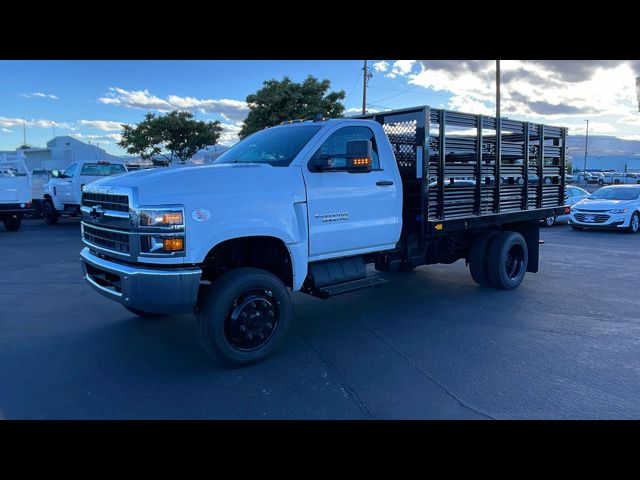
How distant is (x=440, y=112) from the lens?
5848 mm

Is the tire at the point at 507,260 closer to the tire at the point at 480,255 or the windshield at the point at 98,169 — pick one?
the tire at the point at 480,255

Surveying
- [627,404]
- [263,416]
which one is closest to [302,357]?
[263,416]

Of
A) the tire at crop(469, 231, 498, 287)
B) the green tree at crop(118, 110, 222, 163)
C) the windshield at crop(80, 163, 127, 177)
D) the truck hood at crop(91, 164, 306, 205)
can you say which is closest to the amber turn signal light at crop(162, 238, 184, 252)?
the truck hood at crop(91, 164, 306, 205)

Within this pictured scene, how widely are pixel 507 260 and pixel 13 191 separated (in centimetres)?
1466

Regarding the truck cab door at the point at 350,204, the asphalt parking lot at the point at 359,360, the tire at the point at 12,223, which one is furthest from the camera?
the tire at the point at 12,223

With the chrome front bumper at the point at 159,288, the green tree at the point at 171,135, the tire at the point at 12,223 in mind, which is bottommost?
the tire at the point at 12,223

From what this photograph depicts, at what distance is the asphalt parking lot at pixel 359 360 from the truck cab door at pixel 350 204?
3.35 feet

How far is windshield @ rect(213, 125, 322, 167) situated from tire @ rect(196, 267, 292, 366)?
4.20 ft

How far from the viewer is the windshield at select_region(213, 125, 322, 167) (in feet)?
16.1

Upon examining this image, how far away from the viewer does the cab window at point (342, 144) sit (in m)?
4.92

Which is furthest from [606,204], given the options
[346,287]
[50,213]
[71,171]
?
[50,213]

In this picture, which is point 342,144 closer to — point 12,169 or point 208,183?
point 208,183

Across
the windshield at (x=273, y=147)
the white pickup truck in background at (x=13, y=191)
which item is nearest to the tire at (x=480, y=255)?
the windshield at (x=273, y=147)

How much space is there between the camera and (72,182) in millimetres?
15508
